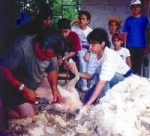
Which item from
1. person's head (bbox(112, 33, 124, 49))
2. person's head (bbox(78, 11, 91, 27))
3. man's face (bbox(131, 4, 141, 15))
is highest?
man's face (bbox(131, 4, 141, 15))

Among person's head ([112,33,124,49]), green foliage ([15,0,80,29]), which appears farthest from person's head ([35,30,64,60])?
green foliage ([15,0,80,29])

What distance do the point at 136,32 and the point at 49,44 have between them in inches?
100

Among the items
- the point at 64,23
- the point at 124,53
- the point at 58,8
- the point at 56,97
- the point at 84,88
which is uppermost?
the point at 58,8

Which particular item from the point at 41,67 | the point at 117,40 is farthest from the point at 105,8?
the point at 41,67

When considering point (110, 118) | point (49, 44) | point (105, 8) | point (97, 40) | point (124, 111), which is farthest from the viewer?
point (105, 8)

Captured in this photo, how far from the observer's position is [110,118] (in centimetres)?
376

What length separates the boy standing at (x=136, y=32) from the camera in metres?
5.77

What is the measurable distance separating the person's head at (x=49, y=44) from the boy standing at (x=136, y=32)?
240cm

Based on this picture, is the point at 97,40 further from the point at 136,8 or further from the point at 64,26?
the point at 136,8

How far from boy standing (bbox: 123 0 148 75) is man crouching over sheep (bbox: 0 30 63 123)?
1982 mm

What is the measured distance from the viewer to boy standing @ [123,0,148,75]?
5773 mm

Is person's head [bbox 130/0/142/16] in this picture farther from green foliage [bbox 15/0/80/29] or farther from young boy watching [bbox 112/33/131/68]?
green foliage [bbox 15/0/80/29]

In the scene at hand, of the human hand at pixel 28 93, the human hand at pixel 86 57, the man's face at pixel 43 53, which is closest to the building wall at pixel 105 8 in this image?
the human hand at pixel 86 57

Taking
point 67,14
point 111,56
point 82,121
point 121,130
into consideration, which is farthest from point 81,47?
point 67,14
